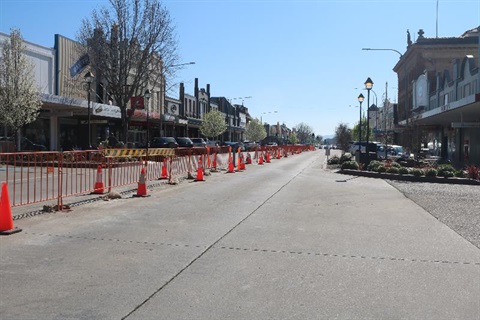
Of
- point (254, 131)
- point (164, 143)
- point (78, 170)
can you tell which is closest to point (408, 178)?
point (78, 170)

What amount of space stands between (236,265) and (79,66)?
32.4 meters

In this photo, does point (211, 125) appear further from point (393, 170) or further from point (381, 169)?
point (393, 170)

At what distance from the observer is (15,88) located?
26953 millimetres

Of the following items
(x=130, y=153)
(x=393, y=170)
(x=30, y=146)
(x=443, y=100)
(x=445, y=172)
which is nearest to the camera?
(x=130, y=153)

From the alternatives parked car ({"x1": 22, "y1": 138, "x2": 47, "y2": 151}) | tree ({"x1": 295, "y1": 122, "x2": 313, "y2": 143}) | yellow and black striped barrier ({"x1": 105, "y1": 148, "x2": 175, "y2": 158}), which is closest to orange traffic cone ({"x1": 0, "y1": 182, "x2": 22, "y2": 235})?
yellow and black striped barrier ({"x1": 105, "y1": 148, "x2": 175, "y2": 158})

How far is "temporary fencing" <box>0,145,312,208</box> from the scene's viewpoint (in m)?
11.1

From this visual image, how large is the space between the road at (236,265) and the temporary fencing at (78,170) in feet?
5.16

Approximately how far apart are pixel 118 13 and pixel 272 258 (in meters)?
26.6

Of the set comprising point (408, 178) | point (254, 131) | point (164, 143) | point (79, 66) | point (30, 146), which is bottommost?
point (408, 178)

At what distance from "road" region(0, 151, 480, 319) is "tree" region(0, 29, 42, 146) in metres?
18.2

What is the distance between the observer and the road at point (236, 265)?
4.68 metres

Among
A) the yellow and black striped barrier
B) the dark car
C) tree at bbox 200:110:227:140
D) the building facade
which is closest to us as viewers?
the yellow and black striped barrier

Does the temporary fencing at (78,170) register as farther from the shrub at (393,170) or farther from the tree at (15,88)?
the tree at (15,88)

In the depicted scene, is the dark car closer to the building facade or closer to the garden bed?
the garden bed
